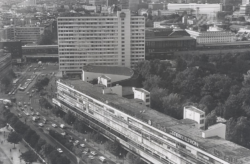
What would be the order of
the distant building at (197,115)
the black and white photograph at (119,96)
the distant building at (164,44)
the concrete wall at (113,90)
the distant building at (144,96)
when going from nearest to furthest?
1. the black and white photograph at (119,96)
2. the distant building at (197,115)
3. the distant building at (144,96)
4. the concrete wall at (113,90)
5. the distant building at (164,44)

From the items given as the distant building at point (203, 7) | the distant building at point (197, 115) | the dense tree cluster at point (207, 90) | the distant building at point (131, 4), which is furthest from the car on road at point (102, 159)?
the distant building at point (203, 7)

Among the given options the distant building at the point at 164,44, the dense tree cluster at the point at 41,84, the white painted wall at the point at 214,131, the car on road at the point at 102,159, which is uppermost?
the distant building at the point at 164,44

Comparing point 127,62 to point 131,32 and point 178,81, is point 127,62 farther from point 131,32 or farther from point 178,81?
point 178,81

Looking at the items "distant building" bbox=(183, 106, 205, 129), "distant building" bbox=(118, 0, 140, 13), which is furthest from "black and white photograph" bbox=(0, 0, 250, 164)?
"distant building" bbox=(118, 0, 140, 13)

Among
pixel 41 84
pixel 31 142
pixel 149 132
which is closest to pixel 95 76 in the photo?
pixel 41 84

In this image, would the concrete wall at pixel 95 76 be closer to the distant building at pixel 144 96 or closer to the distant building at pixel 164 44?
the distant building at pixel 144 96

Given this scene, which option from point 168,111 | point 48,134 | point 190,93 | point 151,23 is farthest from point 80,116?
point 151,23

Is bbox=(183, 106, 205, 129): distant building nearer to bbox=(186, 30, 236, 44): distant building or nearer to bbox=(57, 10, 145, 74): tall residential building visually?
bbox=(57, 10, 145, 74): tall residential building
